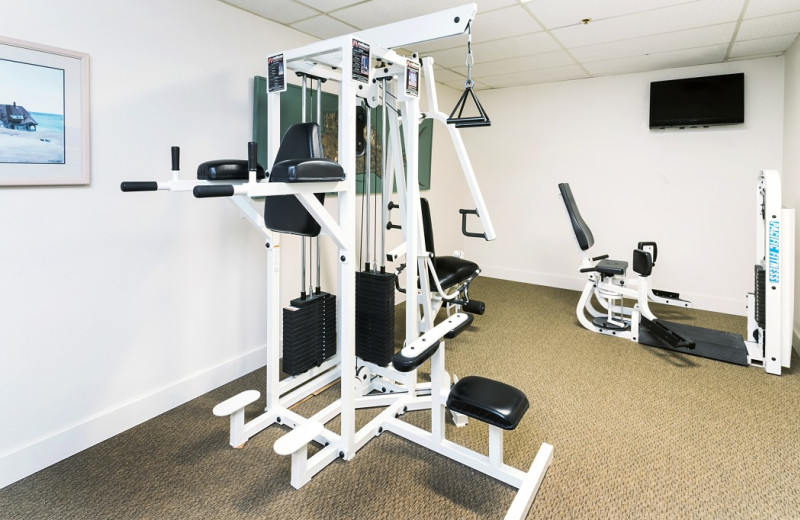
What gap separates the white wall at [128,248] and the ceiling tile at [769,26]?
10.7 feet

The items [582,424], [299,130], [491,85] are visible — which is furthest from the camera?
[491,85]

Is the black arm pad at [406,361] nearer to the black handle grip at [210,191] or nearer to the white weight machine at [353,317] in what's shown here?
the white weight machine at [353,317]

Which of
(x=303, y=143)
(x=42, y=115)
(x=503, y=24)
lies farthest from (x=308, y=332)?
(x=503, y=24)

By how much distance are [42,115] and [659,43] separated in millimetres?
3978

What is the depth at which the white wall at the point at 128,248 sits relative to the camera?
180 centimetres

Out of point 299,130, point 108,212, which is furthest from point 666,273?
point 108,212

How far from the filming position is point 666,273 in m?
4.36

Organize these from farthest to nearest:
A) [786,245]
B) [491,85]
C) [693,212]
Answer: [491,85]
[693,212]
[786,245]

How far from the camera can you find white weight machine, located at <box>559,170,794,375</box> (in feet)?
8.91

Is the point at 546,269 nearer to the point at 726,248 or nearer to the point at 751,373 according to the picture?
the point at 726,248

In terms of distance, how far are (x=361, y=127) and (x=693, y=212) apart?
137 inches

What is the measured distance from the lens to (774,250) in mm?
2719

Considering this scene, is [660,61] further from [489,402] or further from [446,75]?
[489,402]

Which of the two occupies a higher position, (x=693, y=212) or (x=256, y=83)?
(x=256, y=83)
